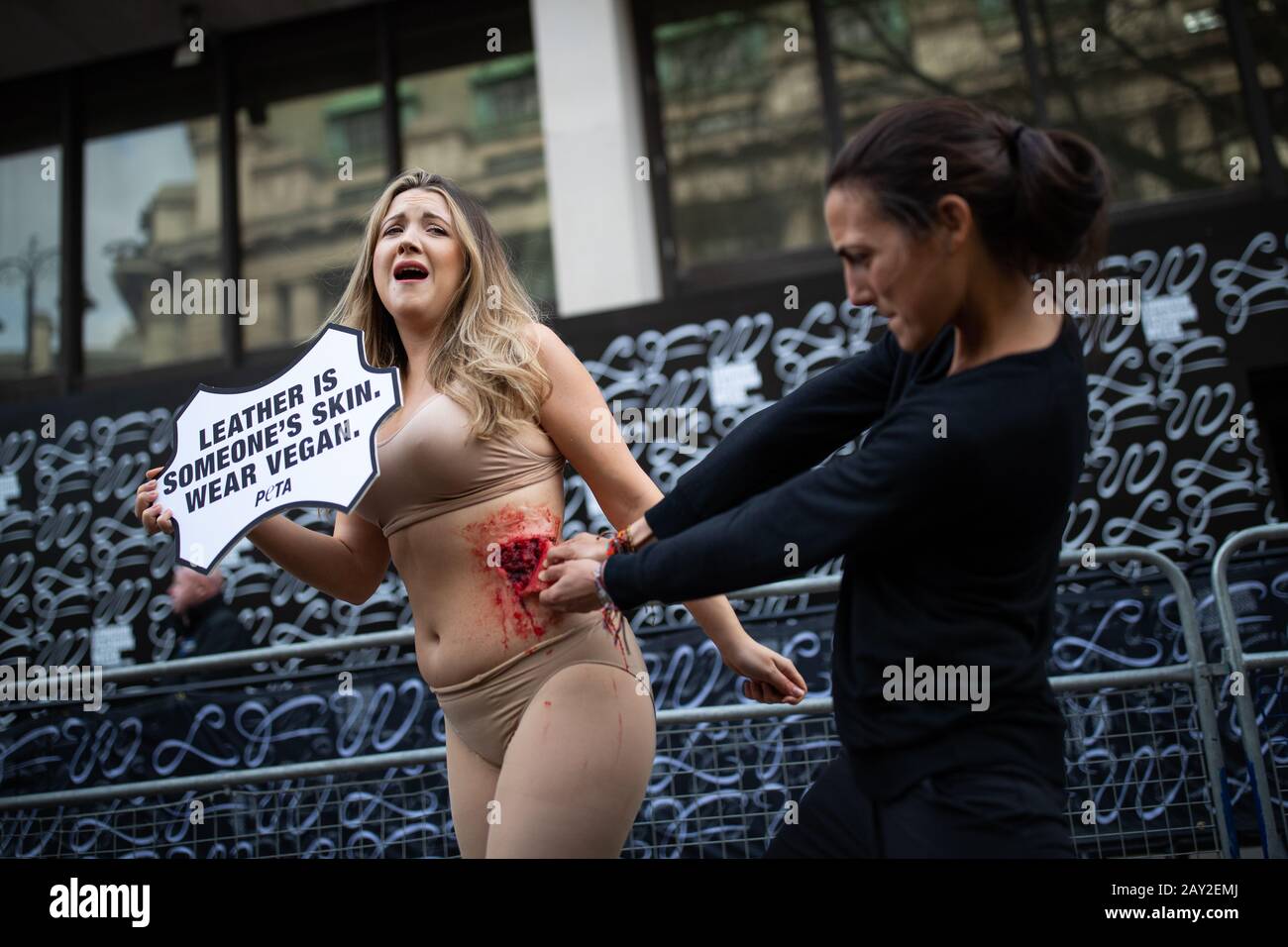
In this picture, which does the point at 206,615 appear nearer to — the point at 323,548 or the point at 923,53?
the point at 323,548

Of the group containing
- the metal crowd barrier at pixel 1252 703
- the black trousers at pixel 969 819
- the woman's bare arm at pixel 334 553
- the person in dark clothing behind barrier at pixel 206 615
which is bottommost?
the black trousers at pixel 969 819

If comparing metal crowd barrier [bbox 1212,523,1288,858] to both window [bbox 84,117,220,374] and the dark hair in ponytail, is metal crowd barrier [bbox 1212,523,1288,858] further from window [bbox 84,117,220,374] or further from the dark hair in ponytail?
window [bbox 84,117,220,374]

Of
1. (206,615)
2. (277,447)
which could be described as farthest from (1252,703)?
(206,615)

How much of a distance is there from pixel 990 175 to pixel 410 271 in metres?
1.32

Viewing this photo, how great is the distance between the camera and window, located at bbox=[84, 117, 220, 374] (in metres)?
8.69

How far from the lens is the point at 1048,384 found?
1.74 meters

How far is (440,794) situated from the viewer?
14.8 ft

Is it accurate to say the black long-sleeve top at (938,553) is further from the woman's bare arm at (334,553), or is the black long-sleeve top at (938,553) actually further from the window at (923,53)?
the window at (923,53)

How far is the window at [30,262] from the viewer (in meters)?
8.78

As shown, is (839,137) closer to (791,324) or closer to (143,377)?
(791,324)

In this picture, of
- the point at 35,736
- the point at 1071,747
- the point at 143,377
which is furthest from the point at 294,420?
the point at 143,377

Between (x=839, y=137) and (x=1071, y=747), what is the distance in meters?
4.89

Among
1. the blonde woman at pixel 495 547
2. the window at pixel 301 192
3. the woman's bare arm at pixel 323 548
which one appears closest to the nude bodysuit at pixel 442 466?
the blonde woman at pixel 495 547

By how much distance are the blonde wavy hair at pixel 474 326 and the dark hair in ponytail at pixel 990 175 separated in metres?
0.87
